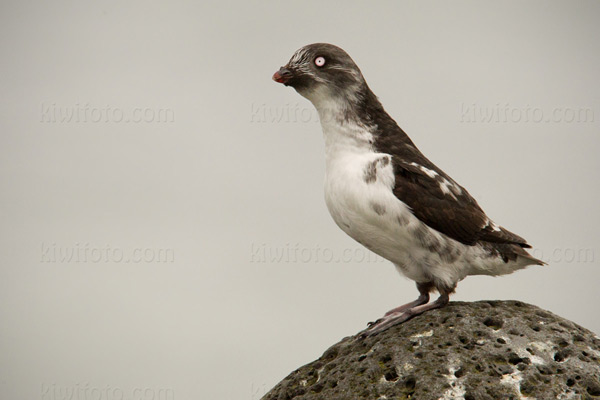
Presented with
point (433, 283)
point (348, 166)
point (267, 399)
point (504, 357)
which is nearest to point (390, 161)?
point (348, 166)

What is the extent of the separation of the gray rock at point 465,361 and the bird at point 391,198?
419mm

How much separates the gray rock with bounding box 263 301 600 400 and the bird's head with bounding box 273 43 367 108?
277 cm

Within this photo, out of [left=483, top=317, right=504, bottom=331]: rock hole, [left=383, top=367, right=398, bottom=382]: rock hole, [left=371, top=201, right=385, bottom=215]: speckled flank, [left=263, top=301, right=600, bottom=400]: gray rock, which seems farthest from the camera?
[left=371, top=201, right=385, bottom=215]: speckled flank

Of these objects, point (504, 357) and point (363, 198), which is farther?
point (363, 198)

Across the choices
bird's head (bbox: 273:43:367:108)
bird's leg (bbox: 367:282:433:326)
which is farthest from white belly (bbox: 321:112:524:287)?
bird's head (bbox: 273:43:367:108)

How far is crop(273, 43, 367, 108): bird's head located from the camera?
8867 millimetres

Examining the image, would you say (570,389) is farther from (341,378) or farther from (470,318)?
(341,378)

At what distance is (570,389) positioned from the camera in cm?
739

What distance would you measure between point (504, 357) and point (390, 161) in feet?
8.18

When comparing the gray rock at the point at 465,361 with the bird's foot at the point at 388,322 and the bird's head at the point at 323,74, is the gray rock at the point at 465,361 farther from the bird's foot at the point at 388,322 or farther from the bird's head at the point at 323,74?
the bird's head at the point at 323,74

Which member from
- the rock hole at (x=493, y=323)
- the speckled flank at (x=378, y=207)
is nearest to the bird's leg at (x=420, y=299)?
the rock hole at (x=493, y=323)

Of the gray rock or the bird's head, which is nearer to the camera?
the gray rock

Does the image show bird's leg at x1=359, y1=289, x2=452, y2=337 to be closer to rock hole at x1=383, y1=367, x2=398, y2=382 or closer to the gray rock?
the gray rock

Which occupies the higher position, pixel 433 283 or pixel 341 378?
pixel 433 283
